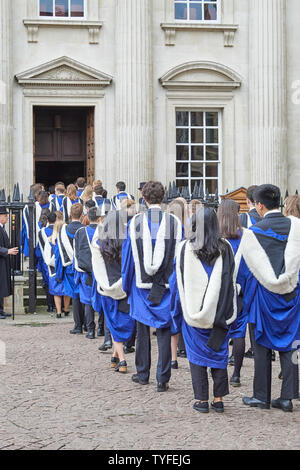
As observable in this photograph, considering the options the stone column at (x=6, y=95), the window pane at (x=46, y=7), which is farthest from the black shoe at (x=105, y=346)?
the window pane at (x=46, y=7)

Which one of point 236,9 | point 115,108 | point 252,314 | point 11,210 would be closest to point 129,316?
point 252,314

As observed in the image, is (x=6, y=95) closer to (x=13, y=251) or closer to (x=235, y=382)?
(x=13, y=251)

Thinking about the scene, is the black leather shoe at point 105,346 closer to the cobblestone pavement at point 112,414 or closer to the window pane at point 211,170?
the cobblestone pavement at point 112,414

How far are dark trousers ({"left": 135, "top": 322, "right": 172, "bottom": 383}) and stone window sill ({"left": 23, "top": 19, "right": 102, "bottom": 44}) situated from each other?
497 inches

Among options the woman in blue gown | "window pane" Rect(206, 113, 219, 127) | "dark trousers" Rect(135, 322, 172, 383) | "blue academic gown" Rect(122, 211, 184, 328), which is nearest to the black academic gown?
"blue academic gown" Rect(122, 211, 184, 328)

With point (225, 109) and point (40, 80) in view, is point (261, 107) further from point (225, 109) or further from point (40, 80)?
point (40, 80)

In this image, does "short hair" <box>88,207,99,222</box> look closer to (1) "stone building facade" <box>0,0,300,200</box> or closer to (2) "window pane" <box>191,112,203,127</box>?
(1) "stone building facade" <box>0,0,300,200</box>

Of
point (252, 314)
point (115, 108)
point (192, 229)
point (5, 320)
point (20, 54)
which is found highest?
point (20, 54)

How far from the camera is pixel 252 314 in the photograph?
712 centimetres

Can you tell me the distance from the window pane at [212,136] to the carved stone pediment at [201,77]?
1.17 meters

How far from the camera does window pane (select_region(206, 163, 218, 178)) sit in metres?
20.9

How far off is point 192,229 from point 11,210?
24.0 ft

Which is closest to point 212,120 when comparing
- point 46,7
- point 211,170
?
point 211,170

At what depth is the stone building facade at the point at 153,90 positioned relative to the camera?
63.1ft
